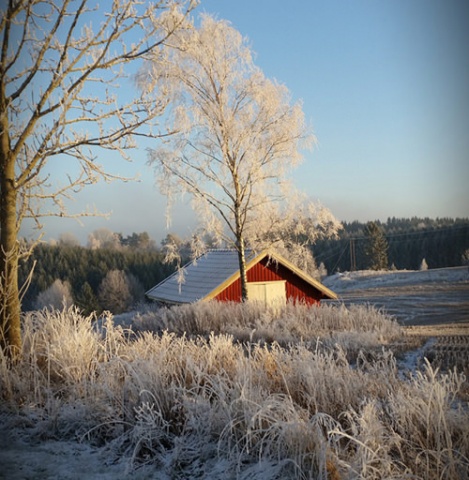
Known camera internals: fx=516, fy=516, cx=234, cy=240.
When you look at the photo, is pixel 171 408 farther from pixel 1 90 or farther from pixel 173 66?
pixel 173 66

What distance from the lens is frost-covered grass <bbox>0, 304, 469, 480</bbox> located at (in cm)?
273

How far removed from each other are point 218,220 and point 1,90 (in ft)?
30.6

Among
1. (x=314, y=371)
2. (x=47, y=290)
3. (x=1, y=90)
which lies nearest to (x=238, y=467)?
(x=314, y=371)

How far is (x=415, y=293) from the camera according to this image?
116 ft

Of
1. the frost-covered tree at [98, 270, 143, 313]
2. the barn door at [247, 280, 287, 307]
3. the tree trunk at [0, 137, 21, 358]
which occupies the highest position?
the tree trunk at [0, 137, 21, 358]

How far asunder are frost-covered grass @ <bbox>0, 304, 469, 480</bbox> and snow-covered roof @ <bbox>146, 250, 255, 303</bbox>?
12.2 meters

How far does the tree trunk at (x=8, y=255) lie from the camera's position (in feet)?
16.4

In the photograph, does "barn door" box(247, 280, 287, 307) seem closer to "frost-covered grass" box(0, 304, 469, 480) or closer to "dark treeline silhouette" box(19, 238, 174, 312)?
"frost-covered grass" box(0, 304, 469, 480)

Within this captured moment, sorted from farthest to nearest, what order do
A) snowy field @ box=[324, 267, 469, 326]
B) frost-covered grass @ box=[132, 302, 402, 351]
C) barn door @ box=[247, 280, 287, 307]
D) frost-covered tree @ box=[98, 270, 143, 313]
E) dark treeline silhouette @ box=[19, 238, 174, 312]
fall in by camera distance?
dark treeline silhouette @ box=[19, 238, 174, 312], frost-covered tree @ box=[98, 270, 143, 313], snowy field @ box=[324, 267, 469, 326], barn door @ box=[247, 280, 287, 307], frost-covered grass @ box=[132, 302, 402, 351]

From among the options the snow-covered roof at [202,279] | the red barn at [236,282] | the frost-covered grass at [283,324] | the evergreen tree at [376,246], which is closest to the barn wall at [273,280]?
the red barn at [236,282]

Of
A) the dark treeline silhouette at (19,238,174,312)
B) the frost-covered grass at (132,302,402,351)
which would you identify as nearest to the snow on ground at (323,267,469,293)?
the dark treeline silhouette at (19,238,174,312)

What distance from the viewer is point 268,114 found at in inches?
550

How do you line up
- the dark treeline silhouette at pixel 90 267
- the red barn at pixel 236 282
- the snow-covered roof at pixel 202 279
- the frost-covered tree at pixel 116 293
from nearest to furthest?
the snow-covered roof at pixel 202 279 < the red barn at pixel 236 282 < the frost-covered tree at pixel 116 293 < the dark treeline silhouette at pixel 90 267

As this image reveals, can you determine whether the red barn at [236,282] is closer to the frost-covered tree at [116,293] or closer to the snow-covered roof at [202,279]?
the snow-covered roof at [202,279]
